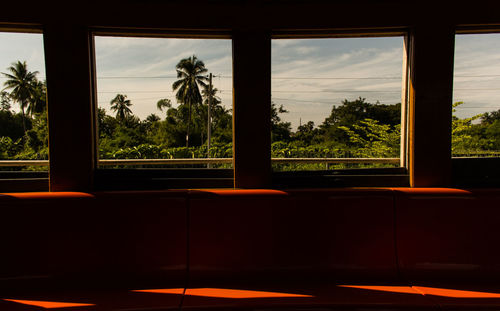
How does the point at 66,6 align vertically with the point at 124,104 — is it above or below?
above

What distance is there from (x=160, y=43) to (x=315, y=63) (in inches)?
50.3

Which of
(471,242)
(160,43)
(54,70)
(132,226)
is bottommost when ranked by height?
(471,242)

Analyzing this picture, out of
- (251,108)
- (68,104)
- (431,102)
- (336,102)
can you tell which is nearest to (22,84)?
(68,104)

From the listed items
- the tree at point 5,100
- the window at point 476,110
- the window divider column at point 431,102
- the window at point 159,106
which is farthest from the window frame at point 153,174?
the window at point 476,110

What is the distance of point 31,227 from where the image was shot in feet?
5.54

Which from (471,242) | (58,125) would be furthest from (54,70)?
(471,242)

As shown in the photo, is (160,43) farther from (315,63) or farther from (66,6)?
(315,63)

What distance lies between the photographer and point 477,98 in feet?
7.20

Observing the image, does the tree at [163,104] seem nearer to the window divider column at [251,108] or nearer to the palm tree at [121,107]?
the palm tree at [121,107]

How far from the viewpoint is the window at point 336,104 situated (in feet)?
7.34

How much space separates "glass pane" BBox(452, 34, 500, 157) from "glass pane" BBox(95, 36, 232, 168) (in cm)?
177

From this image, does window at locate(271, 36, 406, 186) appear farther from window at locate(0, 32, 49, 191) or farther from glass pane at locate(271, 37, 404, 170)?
window at locate(0, 32, 49, 191)

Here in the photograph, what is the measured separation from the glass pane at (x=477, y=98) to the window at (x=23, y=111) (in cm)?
310

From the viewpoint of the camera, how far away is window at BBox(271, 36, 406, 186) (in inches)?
88.0
